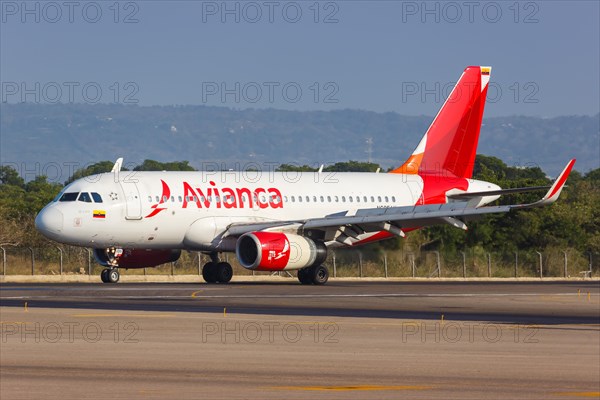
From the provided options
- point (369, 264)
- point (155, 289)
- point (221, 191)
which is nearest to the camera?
point (155, 289)

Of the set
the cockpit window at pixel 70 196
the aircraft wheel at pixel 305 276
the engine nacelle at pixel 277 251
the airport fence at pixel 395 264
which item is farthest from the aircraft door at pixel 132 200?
the airport fence at pixel 395 264

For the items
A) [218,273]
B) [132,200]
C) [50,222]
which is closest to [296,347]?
[50,222]

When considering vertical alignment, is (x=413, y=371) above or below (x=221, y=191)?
below

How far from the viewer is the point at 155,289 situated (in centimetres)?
3912

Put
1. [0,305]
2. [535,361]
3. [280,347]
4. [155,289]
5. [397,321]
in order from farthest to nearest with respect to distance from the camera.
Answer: [155,289] < [0,305] < [397,321] < [280,347] < [535,361]

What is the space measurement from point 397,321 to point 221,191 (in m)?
20.0

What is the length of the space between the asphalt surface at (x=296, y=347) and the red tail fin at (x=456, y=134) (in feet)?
62.4

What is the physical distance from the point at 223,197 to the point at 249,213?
1228mm

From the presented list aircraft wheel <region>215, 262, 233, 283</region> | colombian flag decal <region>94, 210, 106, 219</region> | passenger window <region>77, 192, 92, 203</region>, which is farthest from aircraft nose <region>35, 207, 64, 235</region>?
aircraft wheel <region>215, 262, 233, 283</region>

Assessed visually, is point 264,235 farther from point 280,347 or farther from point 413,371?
point 413,371

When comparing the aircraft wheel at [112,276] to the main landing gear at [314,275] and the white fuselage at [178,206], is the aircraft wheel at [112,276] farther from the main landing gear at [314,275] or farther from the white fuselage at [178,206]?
the main landing gear at [314,275]

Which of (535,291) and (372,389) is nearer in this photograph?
(372,389)

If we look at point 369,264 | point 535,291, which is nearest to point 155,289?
point 535,291

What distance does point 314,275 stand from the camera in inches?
1768
